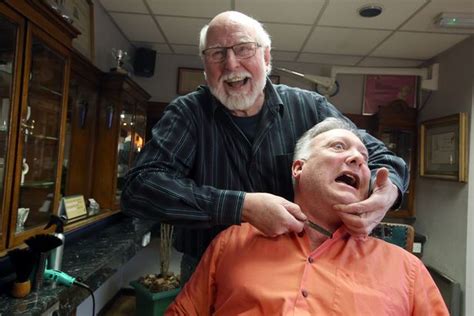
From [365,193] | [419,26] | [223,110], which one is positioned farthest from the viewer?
[419,26]

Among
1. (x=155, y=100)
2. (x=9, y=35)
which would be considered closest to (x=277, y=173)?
Result: (x=9, y=35)

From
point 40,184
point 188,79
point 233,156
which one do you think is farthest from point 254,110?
point 188,79

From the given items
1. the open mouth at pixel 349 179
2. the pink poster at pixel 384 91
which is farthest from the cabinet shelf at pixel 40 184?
the pink poster at pixel 384 91

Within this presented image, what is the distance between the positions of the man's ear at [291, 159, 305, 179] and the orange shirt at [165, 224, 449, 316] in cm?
20

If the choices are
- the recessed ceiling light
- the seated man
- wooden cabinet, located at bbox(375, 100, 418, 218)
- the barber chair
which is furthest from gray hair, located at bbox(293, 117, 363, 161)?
wooden cabinet, located at bbox(375, 100, 418, 218)

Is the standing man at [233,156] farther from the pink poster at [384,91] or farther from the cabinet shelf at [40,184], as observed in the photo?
the pink poster at [384,91]

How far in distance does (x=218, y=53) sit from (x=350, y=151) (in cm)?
54

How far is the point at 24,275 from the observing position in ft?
4.60

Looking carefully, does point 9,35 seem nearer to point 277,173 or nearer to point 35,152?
point 35,152

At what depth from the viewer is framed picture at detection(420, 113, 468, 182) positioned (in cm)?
295

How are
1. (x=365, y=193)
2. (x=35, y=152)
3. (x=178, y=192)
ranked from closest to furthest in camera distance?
(x=178, y=192) < (x=365, y=193) < (x=35, y=152)

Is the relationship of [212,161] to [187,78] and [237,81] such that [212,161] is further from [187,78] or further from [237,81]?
[187,78]

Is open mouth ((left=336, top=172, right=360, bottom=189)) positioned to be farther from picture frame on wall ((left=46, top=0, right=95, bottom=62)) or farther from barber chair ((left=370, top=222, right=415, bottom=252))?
picture frame on wall ((left=46, top=0, right=95, bottom=62))

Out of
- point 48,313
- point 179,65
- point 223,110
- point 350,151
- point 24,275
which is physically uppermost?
point 179,65
